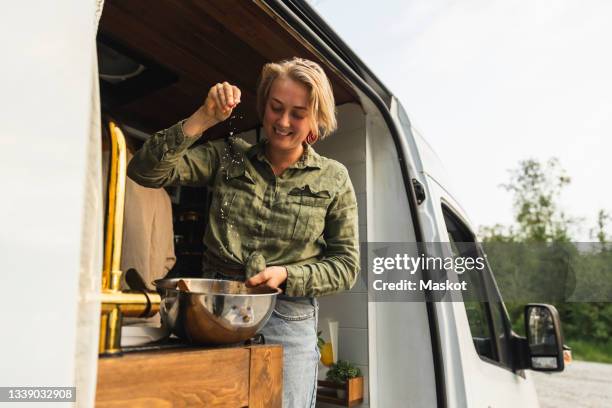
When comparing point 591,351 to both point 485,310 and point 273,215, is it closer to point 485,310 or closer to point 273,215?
point 485,310

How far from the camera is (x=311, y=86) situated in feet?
4.29

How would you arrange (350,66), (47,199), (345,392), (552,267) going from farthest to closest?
(552,267)
(345,392)
(350,66)
(47,199)

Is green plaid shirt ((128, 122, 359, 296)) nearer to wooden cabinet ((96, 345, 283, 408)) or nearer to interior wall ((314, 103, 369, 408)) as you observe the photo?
wooden cabinet ((96, 345, 283, 408))

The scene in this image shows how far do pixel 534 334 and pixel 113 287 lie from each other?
199 cm

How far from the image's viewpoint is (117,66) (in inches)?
86.3

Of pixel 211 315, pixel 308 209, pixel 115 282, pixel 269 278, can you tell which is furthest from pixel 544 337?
pixel 115 282

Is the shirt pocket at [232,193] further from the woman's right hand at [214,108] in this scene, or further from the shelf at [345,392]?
the shelf at [345,392]

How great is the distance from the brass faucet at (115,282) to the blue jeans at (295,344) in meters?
0.54

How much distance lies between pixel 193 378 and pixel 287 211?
62 centimetres

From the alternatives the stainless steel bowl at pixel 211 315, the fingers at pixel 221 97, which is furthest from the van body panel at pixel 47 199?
the fingers at pixel 221 97

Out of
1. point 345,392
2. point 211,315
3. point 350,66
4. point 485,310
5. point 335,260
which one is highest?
point 350,66

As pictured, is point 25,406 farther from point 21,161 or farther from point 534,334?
point 534,334

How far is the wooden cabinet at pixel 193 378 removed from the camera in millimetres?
628

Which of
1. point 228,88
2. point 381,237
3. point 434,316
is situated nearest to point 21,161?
point 228,88
